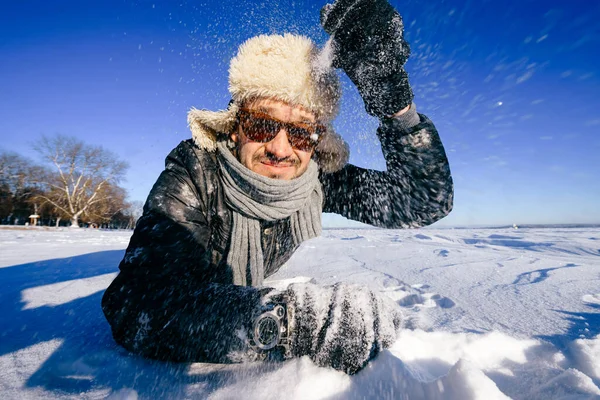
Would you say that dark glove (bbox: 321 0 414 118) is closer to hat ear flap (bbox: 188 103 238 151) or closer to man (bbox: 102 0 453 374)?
man (bbox: 102 0 453 374)

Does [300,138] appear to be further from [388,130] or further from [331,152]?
[388,130]

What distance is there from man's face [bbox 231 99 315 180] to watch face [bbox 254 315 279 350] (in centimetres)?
99

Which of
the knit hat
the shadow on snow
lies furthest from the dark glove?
the shadow on snow

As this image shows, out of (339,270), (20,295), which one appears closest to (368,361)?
(339,270)

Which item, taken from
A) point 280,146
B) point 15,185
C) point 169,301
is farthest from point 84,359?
point 15,185

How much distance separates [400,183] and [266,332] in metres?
1.33

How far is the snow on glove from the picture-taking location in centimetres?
90

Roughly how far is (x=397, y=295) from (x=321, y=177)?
1.09 m

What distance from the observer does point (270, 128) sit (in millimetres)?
1727

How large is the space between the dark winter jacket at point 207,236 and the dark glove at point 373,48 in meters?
0.17

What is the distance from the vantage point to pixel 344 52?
151cm

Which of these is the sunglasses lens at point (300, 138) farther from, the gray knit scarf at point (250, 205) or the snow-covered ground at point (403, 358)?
the snow-covered ground at point (403, 358)

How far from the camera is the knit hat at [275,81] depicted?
1713 millimetres

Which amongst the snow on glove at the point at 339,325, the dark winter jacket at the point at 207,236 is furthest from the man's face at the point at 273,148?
the snow on glove at the point at 339,325
